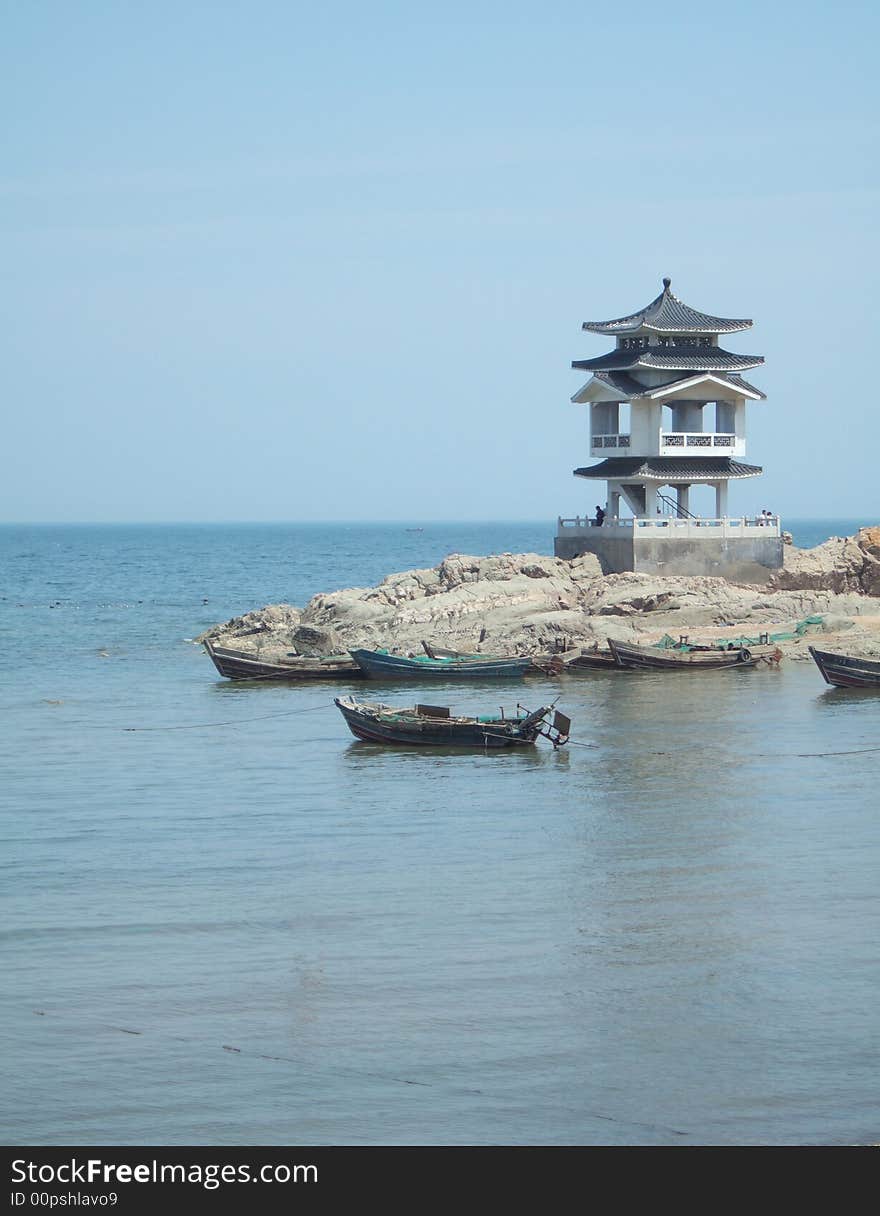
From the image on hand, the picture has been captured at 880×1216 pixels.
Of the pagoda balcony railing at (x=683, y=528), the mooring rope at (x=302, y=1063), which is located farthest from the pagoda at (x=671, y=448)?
the mooring rope at (x=302, y=1063)

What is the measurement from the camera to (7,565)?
135 meters

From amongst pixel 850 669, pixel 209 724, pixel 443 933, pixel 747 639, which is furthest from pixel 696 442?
pixel 443 933

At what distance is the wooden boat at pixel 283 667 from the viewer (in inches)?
1875

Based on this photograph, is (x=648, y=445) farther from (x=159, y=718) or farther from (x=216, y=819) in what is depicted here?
(x=216, y=819)

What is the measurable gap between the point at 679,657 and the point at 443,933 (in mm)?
27752

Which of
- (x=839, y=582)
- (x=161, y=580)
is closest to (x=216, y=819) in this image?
(x=839, y=582)

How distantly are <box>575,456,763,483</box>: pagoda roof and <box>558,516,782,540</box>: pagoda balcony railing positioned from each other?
1587mm

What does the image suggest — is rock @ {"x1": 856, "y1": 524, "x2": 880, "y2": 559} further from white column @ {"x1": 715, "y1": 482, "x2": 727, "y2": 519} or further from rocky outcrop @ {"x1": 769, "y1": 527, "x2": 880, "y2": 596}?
white column @ {"x1": 715, "y1": 482, "x2": 727, "y2": 519}

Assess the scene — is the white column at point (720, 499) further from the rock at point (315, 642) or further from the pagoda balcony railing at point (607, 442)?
the rock at point (315, 642)

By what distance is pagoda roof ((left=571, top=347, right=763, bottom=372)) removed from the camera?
Answer: 56.4 m

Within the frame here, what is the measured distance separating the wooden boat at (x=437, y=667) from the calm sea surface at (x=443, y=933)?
6.23m

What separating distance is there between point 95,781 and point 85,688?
15828mm

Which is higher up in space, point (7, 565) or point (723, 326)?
point (723, 326)

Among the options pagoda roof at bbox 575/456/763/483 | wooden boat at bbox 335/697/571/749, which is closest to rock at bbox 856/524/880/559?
pagoda roof at bbox 575/456/763/483
